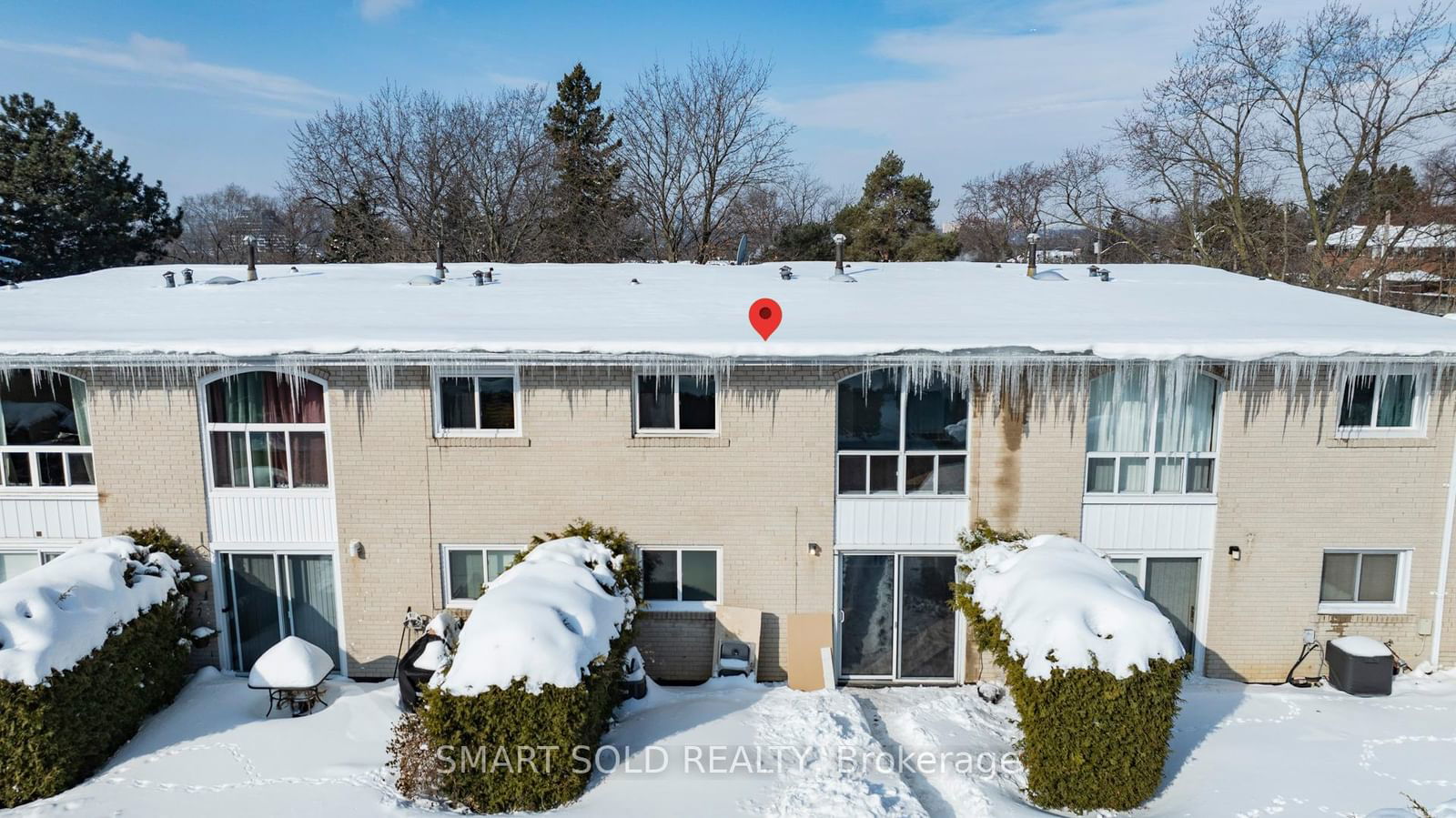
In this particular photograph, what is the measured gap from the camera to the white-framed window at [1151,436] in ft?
30.3

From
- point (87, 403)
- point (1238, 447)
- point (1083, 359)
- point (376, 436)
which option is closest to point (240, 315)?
point (87, 403)

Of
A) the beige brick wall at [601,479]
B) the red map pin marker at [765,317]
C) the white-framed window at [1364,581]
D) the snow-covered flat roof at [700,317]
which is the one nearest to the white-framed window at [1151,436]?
the snow-covered flat roof at [700,317]

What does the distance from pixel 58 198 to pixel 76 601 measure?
28108mm

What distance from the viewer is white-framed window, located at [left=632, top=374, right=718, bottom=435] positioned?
923 centimetres

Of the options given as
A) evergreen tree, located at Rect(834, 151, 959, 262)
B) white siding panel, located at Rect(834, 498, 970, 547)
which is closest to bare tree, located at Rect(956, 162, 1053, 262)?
evergreen tree, located at Rect(834, 151, 959, 262)

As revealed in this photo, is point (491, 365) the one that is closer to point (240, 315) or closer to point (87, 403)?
point (240, 315)

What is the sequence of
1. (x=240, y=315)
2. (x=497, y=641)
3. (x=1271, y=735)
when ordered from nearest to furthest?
(x=497, y=641) → (x=1271, y=735) → (x=240, y=315)

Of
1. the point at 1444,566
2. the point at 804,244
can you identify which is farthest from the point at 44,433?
the point at 804,244

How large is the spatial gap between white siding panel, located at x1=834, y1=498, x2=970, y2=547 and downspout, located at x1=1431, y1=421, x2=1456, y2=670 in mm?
5749

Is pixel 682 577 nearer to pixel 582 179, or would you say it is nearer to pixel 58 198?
pixel 582 179

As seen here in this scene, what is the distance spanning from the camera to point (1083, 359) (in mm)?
8477

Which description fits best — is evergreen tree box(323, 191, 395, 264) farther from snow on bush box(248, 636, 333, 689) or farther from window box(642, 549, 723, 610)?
window box(642, 549, 723, 610)

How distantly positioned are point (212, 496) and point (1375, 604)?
565 inches

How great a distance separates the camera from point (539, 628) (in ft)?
22.3
